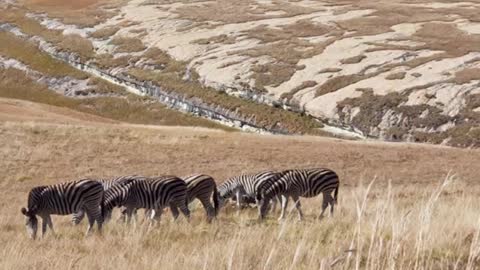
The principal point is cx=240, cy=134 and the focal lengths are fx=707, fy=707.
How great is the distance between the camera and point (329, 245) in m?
8.63

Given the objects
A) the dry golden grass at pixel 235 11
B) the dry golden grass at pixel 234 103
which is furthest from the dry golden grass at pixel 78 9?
the dry golden grass at pixel 234 103

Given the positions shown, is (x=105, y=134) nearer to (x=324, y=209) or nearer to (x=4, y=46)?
(x=324, y=209)

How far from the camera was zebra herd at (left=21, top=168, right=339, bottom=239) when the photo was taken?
66.1 feet

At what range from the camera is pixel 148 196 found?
21.6m

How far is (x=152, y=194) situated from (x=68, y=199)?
8.38 ft

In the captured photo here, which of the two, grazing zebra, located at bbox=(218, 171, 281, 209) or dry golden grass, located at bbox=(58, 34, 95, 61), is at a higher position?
grazing zebra, located at bbox=(218, 171, 281, 209)

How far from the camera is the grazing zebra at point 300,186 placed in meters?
22.0

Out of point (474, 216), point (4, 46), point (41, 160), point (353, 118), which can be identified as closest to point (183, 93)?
point (353, 118)

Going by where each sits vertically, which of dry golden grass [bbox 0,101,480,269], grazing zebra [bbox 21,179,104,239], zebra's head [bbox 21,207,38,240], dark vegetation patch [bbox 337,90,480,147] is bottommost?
dark vegetation patch [bbox 337,90,480,147]

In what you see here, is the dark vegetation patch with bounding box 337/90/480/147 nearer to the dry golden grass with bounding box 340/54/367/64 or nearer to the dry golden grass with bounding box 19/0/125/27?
the dry golden grass with bounding box 340/54/367/64

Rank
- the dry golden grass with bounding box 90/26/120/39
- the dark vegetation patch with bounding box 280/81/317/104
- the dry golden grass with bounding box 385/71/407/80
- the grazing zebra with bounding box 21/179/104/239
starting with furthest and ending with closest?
the dry golden grass with bounding box 90/26/120/39 < the dark vegetation patch with bounding box 280/81/317/104 < the dry golden grass with bounding box 385/71/407/80 < the grazing zebra with bounding box 21/179/104/239

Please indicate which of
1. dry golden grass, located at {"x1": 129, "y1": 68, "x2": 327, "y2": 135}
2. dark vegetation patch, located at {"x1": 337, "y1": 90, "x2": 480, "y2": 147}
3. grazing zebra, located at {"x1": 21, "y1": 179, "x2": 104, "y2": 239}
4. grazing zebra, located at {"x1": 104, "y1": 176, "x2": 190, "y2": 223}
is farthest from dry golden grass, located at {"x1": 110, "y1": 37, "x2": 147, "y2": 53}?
grazing zebra, located at {"x1": 21, "y1": 179, "x2": 104, "y2": 239}

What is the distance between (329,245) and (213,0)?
15649cm

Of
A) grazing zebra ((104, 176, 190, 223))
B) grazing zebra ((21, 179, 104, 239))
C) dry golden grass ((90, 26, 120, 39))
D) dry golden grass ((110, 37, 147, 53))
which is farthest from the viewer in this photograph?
dry golden grass ((90, 26, 120, 39))
